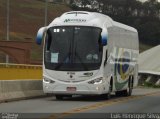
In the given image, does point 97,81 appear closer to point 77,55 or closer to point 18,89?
point 77,55

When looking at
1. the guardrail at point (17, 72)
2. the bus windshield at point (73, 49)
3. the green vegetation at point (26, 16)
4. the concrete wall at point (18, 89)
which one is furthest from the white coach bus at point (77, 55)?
the green vegetation at point (26, 16)

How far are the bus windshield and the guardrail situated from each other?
12528 millimetres

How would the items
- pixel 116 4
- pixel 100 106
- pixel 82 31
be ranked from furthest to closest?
pixel 116 4, pixel 82 31, pixel 100 106

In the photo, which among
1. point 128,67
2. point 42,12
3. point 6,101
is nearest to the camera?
point 6,101

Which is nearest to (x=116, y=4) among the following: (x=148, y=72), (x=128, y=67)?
(x=148, y=72)

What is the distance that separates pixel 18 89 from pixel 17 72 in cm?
1315

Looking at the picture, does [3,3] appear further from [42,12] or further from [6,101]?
[6,101]

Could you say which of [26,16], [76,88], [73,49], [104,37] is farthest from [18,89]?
[26,16]

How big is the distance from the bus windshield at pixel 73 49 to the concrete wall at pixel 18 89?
1.47m

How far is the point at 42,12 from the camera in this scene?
140 metres

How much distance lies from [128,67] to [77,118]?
15.3 metres

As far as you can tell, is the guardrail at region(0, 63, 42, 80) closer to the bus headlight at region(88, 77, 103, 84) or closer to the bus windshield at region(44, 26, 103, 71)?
the bus windshield at region(44, 26, 103, 71)

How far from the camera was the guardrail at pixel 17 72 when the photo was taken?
38.9 meters

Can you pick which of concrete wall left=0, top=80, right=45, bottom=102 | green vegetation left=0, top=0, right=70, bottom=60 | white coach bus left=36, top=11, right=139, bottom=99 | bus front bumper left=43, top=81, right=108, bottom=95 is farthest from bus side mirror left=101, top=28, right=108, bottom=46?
green vegetation left=0, top=0, right=70, bottom=60
